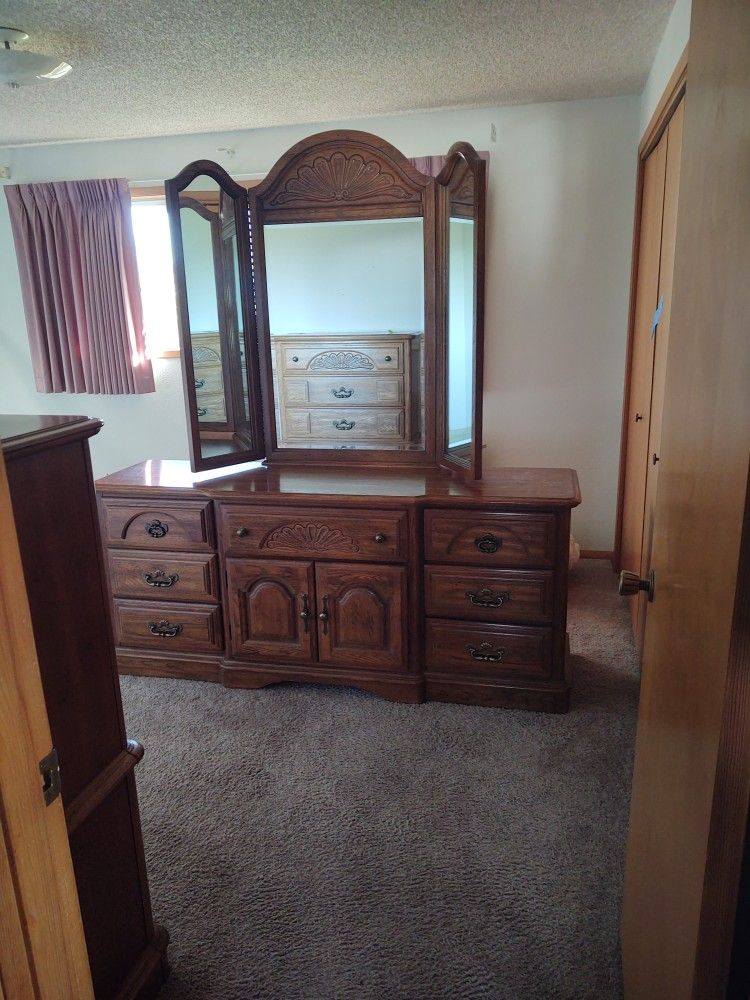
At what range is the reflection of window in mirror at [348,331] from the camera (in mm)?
2680

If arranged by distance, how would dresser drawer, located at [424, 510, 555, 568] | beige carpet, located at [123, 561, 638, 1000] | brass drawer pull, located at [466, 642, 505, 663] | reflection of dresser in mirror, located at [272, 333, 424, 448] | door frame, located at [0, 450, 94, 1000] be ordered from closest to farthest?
door frame, located at [0, 450, 94, 1000]
beige carpet, located at [123, 561, 638, 1000]
dresser drawer, located at [424, 510, 555, 568]
brass drawer pull, located at [466, 642, 505, 663]
reflection of dresser in mirror, located at [272, 333, 424, 448]

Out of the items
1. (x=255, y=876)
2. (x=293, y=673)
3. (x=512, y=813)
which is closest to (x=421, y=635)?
(x=293, y=673)

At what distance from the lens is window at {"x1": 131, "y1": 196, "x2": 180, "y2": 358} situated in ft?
13.6

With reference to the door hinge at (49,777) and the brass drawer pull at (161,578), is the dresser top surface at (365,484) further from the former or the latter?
the door hinge at (49,777)

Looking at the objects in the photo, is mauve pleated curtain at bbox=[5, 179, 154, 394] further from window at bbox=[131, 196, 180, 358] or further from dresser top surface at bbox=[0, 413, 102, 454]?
dresser top surface at bbox=[0, 413, 102, 454]

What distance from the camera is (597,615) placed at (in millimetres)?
3180

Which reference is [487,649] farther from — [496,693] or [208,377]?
[208,377]

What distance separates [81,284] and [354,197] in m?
2.36

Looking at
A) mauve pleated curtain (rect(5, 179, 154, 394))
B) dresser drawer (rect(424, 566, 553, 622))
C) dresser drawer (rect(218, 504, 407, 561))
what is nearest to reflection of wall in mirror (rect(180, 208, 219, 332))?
dresser drawer (rect(218, 504, 407, 561))

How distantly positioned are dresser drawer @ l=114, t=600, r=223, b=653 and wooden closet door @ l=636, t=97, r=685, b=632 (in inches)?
62.5

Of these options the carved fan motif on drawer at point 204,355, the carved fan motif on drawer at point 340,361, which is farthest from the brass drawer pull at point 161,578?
the carved fan motif on drawer at point 340,361

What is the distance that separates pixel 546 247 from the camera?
3.61 meters

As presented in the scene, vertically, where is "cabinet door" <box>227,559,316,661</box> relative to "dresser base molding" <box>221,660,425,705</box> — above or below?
above

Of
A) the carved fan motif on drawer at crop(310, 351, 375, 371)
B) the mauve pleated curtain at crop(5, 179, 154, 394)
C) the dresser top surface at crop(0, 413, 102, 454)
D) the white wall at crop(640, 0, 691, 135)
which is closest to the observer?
the dresser top surface at crop(0, 413, 102, 454)
